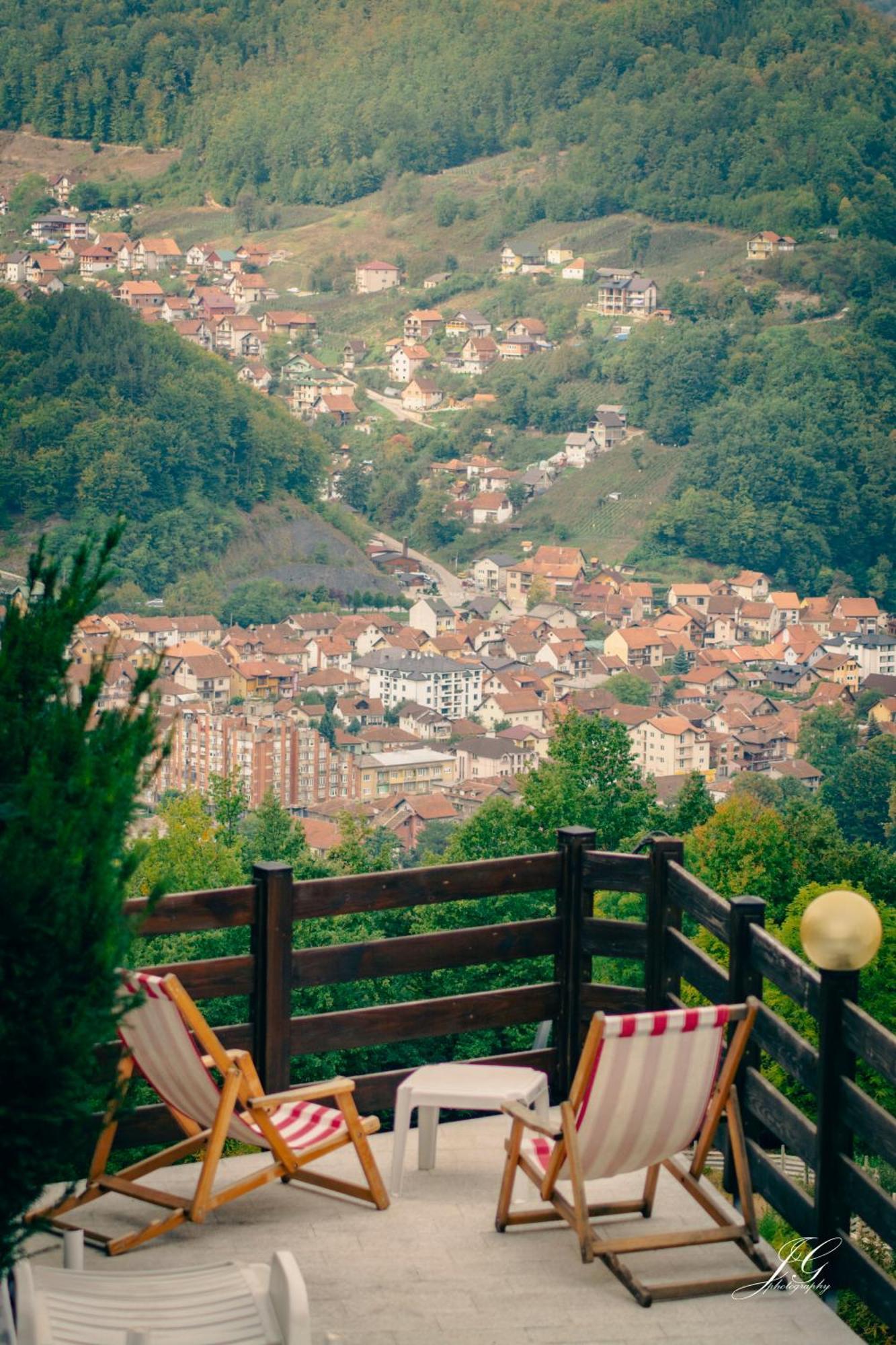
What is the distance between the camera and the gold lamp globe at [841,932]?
1.96 m

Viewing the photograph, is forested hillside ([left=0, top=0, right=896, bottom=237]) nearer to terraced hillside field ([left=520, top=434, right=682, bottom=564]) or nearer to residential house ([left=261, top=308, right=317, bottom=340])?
residential house ([left=261, top=308, right=317, bottom=340])

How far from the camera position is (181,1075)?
2084mm

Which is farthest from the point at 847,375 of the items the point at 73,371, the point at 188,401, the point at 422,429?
the point at 73,371

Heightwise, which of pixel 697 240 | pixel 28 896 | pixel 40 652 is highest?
pixel 40 652

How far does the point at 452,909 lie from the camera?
16.1 metres

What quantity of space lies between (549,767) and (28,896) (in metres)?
20.4

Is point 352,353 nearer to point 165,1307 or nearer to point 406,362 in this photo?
point 406,362

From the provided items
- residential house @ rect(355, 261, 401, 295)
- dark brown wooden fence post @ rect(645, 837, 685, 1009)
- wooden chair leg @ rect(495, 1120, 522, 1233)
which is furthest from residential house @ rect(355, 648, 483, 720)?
wooden chair leg @ rect(495, 1120, 522, 1233)

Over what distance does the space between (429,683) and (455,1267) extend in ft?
139

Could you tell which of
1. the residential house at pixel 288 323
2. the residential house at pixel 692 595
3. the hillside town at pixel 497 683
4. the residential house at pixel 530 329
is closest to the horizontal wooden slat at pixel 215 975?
the hillside town at pixel 497 683

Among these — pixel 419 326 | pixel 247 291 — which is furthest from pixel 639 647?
pixel 247 291

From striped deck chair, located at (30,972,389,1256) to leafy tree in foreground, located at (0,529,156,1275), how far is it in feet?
2.13

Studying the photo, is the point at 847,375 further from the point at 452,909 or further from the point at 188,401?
the point at 452,909

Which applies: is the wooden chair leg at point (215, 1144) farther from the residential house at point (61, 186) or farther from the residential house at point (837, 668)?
the residential house at point (61, 186)
